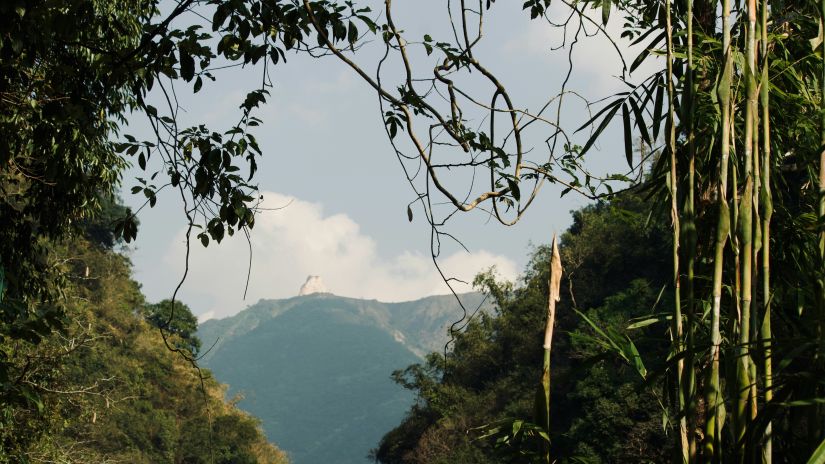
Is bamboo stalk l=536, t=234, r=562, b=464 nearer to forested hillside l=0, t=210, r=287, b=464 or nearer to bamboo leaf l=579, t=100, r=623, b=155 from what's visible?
bamboo leaf l=579, t=100, r=623, b=155

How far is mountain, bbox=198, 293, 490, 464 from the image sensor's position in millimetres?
120562

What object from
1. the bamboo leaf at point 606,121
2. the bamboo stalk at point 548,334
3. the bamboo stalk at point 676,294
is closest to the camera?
the bamboo stalk at point 548,334

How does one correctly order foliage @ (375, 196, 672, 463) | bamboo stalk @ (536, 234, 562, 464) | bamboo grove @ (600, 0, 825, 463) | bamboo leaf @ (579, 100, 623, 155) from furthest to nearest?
foliage @ (375, 196, 672, 463) < bamboo leaf @ (579, 100, 623, 155) < bamboo grove @ (600, 0, 825, 463) < bamboo stalk @ (536, 234, 562, 464)

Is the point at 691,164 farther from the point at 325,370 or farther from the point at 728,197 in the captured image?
the point at 325,370

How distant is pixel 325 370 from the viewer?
5827 inches

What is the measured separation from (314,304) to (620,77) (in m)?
189

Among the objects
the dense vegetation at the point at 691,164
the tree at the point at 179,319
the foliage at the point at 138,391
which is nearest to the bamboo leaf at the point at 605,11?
the dense vegetation at the point at 691,164

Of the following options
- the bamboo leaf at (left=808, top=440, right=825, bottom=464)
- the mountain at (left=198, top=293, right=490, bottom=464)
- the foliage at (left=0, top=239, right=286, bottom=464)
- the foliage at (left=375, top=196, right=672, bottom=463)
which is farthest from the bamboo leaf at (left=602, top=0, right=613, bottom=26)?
the mountain at (left=198, top=293, right=490, bottom=464)

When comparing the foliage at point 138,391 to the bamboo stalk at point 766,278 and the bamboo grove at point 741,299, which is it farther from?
the bamboo stalk at point 766,278

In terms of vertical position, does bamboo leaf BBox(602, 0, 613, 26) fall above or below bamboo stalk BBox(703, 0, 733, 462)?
above

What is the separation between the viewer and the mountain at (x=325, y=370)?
396 feet

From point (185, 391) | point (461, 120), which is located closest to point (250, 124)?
point (461, 120)

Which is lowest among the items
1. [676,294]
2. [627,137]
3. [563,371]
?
[676,294]

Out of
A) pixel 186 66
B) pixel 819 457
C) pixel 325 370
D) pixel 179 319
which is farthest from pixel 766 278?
pixel 325 370
